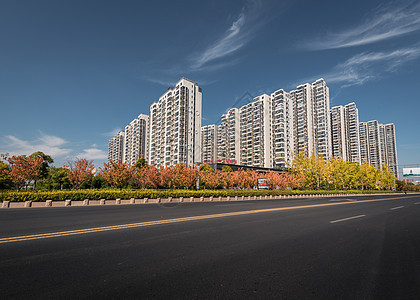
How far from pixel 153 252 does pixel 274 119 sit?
87.6 meters

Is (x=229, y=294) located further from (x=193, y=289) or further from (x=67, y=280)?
(x=67, y=280)

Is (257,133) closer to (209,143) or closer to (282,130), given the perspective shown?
(282,130)

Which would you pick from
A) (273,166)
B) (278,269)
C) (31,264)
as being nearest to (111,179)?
(31,264)

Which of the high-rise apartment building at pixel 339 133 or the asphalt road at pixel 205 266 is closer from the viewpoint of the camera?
the asphalt road at pixel 205 266

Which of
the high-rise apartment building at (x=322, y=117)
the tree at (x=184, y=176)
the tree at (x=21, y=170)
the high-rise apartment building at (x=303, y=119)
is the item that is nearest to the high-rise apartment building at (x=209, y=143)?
the high-rise apartment building at (x=303, y=119)

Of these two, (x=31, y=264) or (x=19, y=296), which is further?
(x=31, y=264)

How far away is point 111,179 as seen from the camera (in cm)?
3030

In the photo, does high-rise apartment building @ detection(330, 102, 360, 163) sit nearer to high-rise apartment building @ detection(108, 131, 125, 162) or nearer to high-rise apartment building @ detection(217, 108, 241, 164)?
high-rise apartment building @ detection(217, 108, 241, 164)

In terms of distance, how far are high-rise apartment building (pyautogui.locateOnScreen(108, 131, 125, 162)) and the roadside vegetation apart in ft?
247

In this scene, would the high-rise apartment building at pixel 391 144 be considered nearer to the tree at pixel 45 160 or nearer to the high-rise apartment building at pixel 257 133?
the high-rise apartment building at pixel 257 133

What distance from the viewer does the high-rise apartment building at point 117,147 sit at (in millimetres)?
128375

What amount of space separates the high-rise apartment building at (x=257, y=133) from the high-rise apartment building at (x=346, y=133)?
41.6 meters

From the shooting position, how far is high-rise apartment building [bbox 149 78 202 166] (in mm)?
74750

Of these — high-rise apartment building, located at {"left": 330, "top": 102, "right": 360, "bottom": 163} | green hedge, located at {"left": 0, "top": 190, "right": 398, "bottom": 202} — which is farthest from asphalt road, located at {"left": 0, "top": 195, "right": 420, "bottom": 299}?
high-rise apartment building, located at {"left": 330, "top": 102, "right": 360, "bottom": 163}
